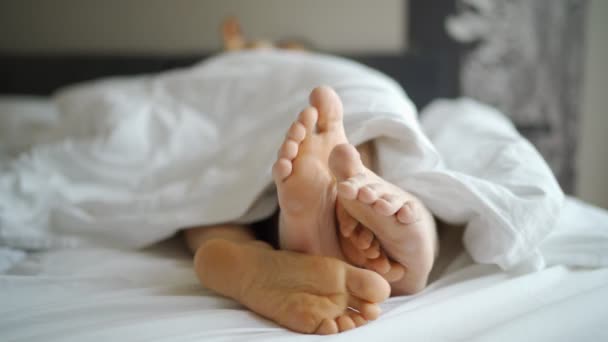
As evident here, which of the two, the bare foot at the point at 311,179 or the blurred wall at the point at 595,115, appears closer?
the bare foot at the point at 311,179

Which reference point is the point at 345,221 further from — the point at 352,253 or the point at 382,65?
the point at 382,65

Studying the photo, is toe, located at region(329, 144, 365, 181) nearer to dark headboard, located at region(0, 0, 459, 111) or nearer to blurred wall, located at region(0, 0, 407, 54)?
dark headboard, located at region(0, 0, 459, 111)

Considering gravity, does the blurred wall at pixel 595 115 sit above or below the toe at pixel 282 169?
below

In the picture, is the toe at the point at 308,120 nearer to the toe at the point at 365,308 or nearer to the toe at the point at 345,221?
the toe at the point at 345,221

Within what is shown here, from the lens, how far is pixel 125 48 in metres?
2.15

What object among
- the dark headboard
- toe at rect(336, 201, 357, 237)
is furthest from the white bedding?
the dark headboard

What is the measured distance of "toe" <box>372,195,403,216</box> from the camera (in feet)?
1.65

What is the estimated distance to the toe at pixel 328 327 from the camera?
0.52 m

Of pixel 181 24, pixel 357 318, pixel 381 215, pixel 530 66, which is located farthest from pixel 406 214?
pixel 181 24

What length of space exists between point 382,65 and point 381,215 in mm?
1352

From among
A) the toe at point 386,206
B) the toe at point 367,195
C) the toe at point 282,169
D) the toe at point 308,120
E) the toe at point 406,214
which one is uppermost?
the toe at point 308,120

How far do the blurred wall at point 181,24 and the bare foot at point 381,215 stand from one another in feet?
4.76

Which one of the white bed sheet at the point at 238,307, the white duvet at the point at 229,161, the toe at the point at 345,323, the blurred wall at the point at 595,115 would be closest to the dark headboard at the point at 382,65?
the blurred wall at the point at 595,115

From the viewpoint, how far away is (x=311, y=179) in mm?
542
